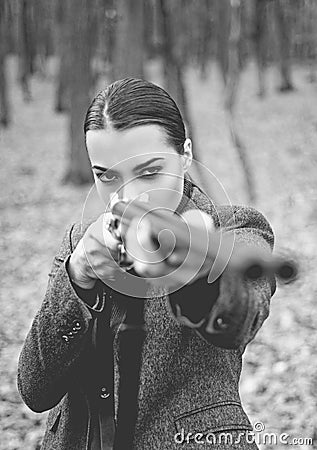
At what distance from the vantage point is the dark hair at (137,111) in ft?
5.12

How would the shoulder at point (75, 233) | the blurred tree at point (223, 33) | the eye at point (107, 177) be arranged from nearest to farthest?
the eye at point (107, 177) → the shoulder at point (75, 233) → the blurred tree at point (223, 33)

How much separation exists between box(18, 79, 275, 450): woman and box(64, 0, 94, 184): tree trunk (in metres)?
10.1

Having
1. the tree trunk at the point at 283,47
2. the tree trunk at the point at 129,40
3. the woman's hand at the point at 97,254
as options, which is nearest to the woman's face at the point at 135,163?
the woman's hand at the point at 97,254

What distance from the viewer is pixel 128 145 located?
1521mm

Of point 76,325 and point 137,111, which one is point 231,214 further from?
point 76,325

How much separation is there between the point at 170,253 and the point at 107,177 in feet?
1.68

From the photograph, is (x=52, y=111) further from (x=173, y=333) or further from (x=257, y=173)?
(x=173, y=333)

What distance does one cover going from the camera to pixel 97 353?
1680mm

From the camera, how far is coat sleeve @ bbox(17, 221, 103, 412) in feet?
5.13

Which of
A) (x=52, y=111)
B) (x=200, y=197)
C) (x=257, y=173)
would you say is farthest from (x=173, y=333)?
(x=52, y=111)

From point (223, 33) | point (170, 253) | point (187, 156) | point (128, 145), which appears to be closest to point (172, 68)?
point (187, 156)

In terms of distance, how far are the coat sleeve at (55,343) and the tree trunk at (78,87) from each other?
33.1 ft

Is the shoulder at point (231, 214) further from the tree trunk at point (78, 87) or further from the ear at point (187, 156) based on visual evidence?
the tree trunk at point (78, 87)

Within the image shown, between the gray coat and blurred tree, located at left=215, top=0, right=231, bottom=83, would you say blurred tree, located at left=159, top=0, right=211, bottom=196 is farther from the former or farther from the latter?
blurred tree, located at left=215, top=0, right=231, bottom=83
